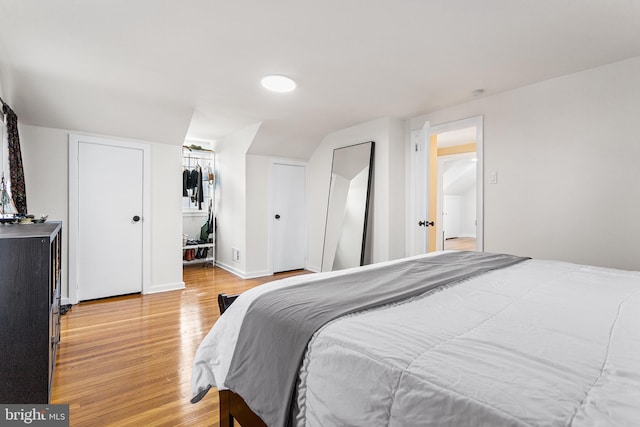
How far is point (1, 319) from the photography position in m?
1.53

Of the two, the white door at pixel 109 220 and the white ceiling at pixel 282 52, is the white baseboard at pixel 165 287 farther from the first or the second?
the white ceiling at pixel 282 52

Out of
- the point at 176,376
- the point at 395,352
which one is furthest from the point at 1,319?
the point at 395,352

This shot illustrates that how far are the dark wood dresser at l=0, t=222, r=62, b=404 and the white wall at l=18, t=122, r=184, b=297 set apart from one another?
2207 mm

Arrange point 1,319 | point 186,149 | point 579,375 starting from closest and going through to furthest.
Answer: point 579,375 < point 1,319 < point 186,149

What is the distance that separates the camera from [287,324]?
42.3 inches

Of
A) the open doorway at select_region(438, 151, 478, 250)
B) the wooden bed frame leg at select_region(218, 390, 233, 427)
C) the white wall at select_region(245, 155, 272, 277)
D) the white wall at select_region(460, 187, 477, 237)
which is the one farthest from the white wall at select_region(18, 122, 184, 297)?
the white wall at select_region(460, 187, 477, 237)

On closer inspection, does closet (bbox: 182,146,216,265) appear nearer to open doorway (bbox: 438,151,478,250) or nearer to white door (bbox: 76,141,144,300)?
white door (bbox: 76,141,144,300)

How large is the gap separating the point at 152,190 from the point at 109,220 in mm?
586

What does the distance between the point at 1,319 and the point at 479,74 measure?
139 inches

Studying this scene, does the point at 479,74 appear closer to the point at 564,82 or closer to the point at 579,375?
the point at 564,82

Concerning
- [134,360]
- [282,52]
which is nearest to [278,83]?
[282,52]

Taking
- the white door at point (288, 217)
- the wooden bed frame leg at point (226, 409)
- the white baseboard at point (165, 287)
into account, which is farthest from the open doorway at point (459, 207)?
the wooden bed frame leg at point (226, 409)

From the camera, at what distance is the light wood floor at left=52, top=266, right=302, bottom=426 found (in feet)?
5.57

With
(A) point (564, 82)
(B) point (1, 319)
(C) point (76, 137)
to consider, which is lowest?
(B) point (1, 319)
